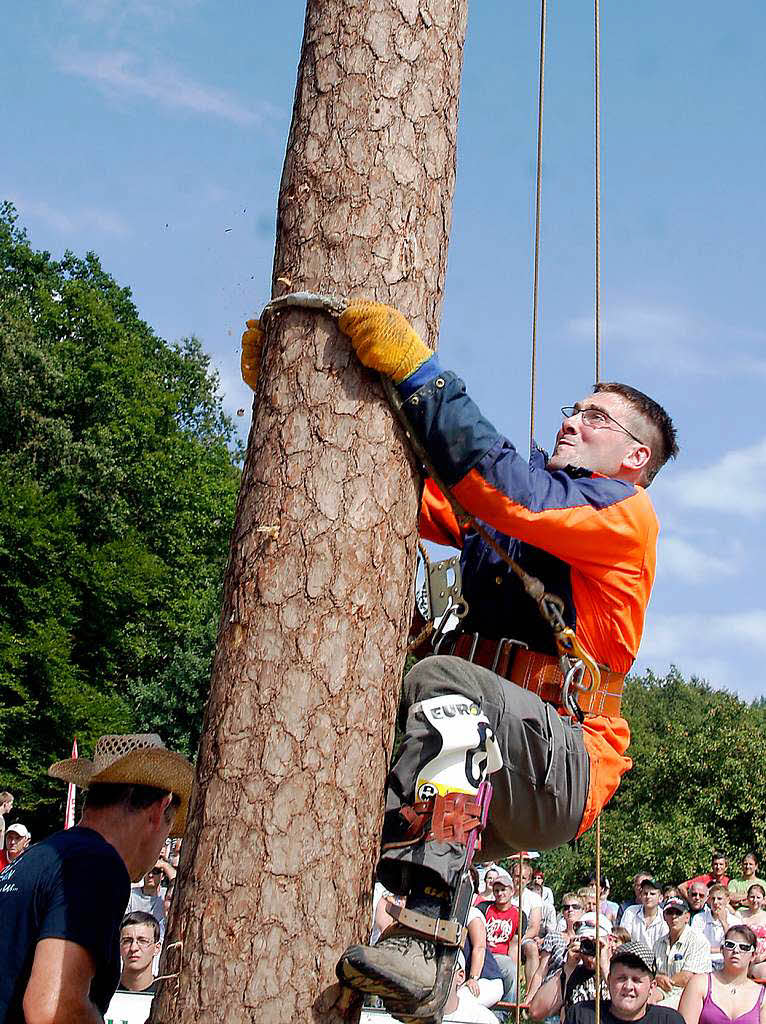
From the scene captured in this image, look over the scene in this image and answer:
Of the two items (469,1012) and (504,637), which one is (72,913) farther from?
(469,1012)

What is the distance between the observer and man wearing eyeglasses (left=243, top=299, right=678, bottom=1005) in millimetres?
3168

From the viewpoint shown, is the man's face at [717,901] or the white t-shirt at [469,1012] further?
the man's face at [717,901]

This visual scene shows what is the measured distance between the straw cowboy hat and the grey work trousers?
32.8 inches

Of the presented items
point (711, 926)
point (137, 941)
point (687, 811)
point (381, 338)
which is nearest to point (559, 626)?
point (381, 338)

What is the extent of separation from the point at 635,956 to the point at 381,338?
497 cm

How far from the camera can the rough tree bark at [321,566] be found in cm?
295

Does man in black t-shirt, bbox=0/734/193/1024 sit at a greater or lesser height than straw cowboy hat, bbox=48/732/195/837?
lesser

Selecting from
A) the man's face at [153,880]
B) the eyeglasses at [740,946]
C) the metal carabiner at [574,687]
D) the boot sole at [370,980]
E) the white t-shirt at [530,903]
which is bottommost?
the white t-shirt at [530,903]

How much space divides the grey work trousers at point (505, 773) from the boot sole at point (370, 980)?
0.27 m

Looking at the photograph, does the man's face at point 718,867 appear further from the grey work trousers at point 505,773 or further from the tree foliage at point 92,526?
the tree foliage at point 92,526

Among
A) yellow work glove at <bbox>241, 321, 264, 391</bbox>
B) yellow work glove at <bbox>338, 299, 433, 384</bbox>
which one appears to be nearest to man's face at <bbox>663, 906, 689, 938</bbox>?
yellow work glove at <bbox>241, 321, 264, 391</bbox>

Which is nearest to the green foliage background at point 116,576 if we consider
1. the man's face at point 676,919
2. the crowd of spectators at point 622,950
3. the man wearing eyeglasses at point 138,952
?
the crowd of spectators at point 622,950

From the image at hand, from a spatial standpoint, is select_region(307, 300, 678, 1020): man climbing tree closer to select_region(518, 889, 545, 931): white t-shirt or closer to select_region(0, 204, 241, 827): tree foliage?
select_region(518, 889, 545, 931): white t-shirt

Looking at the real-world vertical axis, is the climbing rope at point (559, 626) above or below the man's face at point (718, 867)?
above
